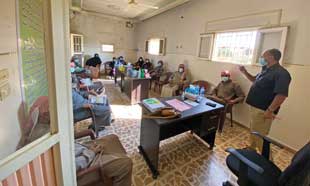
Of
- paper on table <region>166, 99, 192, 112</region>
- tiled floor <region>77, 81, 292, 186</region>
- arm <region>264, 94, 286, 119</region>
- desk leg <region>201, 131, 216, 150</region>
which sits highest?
arm <region>264, 94, 286, 119</region>

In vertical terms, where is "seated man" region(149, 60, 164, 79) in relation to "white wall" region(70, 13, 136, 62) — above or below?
below

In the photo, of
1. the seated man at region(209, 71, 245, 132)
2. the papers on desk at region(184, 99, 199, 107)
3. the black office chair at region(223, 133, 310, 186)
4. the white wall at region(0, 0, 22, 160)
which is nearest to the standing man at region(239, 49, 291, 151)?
the black office chair at region(223, 133, 310, 186)

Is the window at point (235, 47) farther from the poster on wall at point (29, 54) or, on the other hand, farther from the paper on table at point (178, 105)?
the poster on wall at point (29, 54)

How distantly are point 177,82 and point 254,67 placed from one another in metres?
2.00

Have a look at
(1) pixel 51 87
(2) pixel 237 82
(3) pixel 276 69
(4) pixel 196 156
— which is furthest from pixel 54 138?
(2) pixel 237 82

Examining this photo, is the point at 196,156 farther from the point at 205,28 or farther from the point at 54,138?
the point at 205,28

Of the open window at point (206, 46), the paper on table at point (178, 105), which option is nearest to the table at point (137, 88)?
the open window at point (206, 46)

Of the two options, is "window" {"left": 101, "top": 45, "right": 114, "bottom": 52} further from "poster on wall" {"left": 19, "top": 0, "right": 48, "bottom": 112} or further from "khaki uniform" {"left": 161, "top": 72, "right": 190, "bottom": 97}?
"poster on wall" {"left": 19, "top": 0, "right": 48, "bottom": 112}

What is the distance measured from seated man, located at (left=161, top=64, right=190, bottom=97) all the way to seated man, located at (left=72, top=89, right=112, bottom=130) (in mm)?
2032

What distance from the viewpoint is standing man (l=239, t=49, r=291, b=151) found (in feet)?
A: 5.77

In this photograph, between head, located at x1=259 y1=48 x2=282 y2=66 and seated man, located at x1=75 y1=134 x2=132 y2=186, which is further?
head, located at x1=259 y1=48 x2=282 y2=66

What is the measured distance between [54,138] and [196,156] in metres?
1.92

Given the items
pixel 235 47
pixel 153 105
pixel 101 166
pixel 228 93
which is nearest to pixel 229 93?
pixel 228 93

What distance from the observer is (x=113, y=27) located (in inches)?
316
